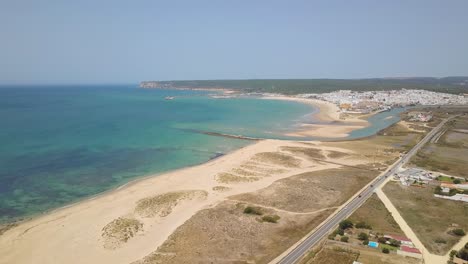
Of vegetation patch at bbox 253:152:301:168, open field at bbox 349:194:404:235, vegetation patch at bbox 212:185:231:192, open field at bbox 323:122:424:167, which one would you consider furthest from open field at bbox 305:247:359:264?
open field at bbox 323:122:424:167

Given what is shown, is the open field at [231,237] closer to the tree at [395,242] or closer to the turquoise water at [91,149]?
the tree at [395,242]

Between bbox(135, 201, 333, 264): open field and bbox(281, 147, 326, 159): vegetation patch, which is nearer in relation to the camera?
bbox(135, 201, 333, 264): open field

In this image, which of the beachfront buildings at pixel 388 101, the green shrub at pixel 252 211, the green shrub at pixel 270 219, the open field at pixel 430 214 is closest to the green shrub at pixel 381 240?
the open field at pixel 430 214

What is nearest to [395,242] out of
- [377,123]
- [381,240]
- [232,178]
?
[381,240]

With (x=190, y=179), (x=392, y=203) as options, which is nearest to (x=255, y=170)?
(x=190, y=179)

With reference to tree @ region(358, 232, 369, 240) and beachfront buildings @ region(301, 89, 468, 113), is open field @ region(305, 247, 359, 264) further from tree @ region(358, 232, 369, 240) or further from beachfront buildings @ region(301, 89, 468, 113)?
beachfront buildings @ region(301, 89, 468, 113)

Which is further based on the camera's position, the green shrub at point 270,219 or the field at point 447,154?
the field at point 447,154
